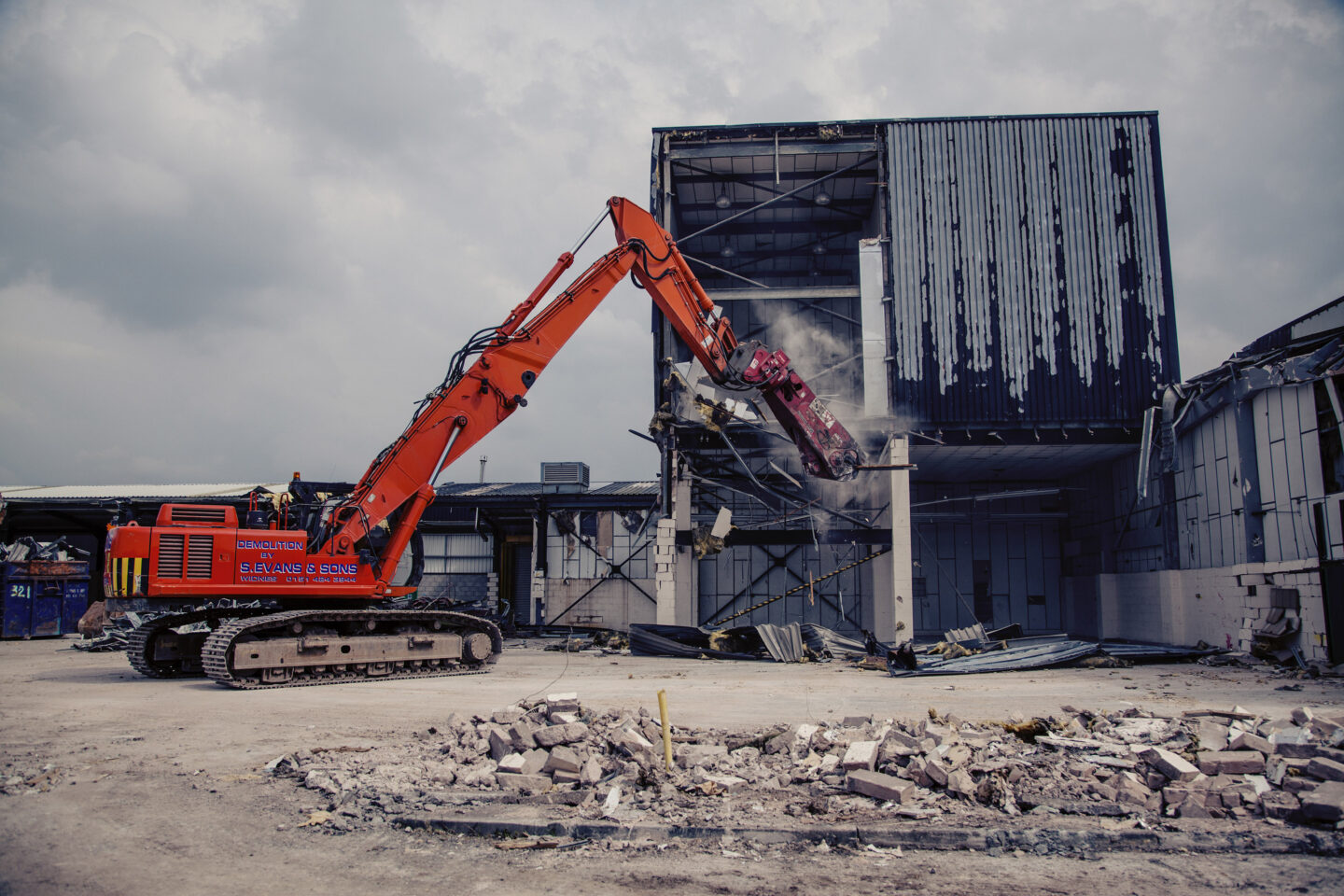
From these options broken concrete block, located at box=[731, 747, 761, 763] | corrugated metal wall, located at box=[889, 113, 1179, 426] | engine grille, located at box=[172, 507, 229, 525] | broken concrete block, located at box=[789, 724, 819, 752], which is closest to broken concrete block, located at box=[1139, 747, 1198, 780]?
broken concrete block, located at box=[789, 724, 819, 752]

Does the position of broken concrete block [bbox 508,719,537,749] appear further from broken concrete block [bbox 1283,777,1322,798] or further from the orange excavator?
the orange excavator

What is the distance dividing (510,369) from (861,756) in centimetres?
914

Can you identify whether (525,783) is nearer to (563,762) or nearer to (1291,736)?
(563,762)

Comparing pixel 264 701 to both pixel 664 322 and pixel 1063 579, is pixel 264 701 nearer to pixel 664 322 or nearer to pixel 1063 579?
pixel 664 322

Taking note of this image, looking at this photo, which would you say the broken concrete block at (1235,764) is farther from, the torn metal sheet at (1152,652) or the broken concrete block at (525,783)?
the torn metal sheet at (1152,652)

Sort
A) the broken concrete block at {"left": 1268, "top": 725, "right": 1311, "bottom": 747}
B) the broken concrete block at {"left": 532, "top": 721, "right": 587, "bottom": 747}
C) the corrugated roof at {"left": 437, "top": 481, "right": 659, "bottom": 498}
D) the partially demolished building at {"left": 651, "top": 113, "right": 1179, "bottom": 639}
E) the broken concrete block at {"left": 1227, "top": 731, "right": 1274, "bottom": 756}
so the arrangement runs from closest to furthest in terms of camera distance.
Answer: the broken concrete block at {"left": 1227, "top": 731, "right": 1274, "bottom": 756} < the broken concrete block at {"left": 1268, "top": 725, "right": 1311, "bottom": 747} < the broken concrete block at {"left": 532, "top": 721, "right": 587, "bottom": 747} < the partially demolished building at {"left": 651, "top": 113, "right": 1179, "bottom": 639} < the corrugated roof at {"left": 437, "top": 481, "right": 659, "bottom": 498}

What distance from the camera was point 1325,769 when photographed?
5777mm

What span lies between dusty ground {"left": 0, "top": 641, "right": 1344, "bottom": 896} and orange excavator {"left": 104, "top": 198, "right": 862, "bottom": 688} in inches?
34.4

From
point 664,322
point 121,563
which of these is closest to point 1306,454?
point 664,322

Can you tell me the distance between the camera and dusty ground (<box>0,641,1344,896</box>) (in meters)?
4.55

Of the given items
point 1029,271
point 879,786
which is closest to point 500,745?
point 879,786

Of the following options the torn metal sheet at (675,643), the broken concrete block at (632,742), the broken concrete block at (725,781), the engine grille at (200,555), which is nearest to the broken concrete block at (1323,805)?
the broken concrete block at (725,781)

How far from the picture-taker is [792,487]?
2381cm

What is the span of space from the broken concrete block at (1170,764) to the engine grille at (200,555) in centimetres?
1183
